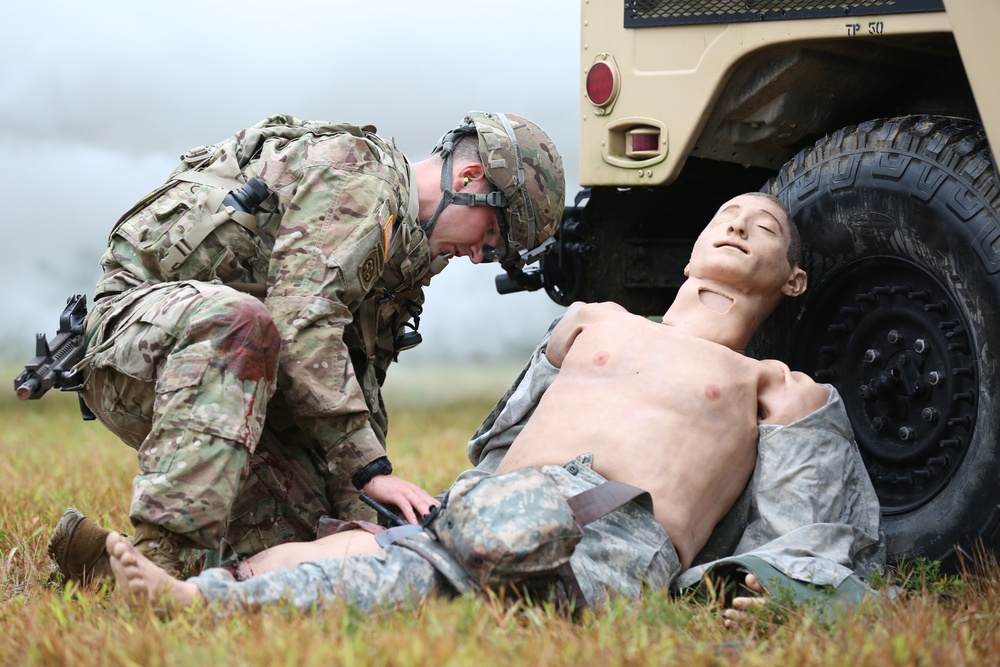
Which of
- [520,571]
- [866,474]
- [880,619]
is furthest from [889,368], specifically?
[520,571]

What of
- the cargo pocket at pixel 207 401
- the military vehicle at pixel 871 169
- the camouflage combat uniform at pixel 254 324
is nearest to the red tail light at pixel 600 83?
the military vehicle at pixel 871 169

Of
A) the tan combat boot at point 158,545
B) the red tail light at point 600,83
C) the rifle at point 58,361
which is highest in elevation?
the red tail light at point 600,83

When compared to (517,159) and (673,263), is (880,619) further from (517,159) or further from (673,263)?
(673,263)

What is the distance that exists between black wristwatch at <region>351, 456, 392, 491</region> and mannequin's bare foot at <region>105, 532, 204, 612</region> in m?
0.73

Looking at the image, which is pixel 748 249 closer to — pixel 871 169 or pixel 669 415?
pixel 871 169

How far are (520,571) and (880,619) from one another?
29.4 inches

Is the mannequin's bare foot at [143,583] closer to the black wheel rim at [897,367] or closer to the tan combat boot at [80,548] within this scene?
the tan combat boot at [80,548]

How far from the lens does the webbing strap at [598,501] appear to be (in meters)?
2.80

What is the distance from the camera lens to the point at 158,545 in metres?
2.82

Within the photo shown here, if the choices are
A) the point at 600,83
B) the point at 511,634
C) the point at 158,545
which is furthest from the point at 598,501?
the point at 600,83

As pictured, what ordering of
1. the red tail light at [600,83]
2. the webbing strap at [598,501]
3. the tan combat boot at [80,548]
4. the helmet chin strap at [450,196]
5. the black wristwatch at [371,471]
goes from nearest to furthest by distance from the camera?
the webbing strap at [598,501] < the tan combat boot at [80,548] < the black wristwatch at [371,471] < the helmet chin strap at [450,196] < the red tail light at [600,83]

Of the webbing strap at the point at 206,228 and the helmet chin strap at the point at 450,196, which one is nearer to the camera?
the webbing strap at the point at 206,228

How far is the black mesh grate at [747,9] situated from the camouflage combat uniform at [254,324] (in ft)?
3.09

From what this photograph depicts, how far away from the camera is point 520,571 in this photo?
8.32 ft
